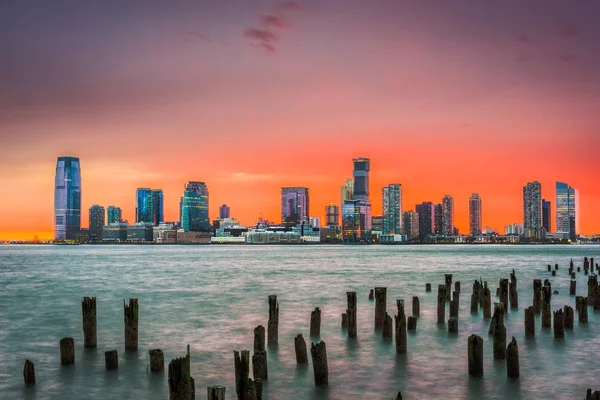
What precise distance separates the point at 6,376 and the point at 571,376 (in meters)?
17.2

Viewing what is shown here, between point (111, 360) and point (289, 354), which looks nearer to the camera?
point (111, 360)

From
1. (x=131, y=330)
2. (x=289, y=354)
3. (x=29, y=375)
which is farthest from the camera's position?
(x=131, y=330)

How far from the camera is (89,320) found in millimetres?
21953

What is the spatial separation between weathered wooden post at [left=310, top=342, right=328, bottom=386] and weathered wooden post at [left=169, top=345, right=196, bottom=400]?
447cm

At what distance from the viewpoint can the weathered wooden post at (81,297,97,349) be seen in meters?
20.7

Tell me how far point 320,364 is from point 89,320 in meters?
9.19

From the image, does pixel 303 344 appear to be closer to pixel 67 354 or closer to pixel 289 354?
pixel 289 354

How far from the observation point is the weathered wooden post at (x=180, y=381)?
12.2 m

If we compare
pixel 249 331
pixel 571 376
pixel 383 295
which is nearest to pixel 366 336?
pixel 383 295

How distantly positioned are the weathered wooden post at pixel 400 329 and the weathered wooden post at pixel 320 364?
132 inches

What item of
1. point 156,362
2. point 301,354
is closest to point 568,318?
point 301,354

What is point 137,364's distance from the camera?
20.4 meters

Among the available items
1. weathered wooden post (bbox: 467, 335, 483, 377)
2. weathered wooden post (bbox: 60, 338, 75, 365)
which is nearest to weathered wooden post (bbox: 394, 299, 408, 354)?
weathered wooden post (bbox: 467, 335, 483, 377)

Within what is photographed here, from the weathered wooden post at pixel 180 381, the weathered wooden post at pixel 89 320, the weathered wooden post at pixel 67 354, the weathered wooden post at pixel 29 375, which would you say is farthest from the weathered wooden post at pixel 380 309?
the weathered wooden post at pixel 180 381
